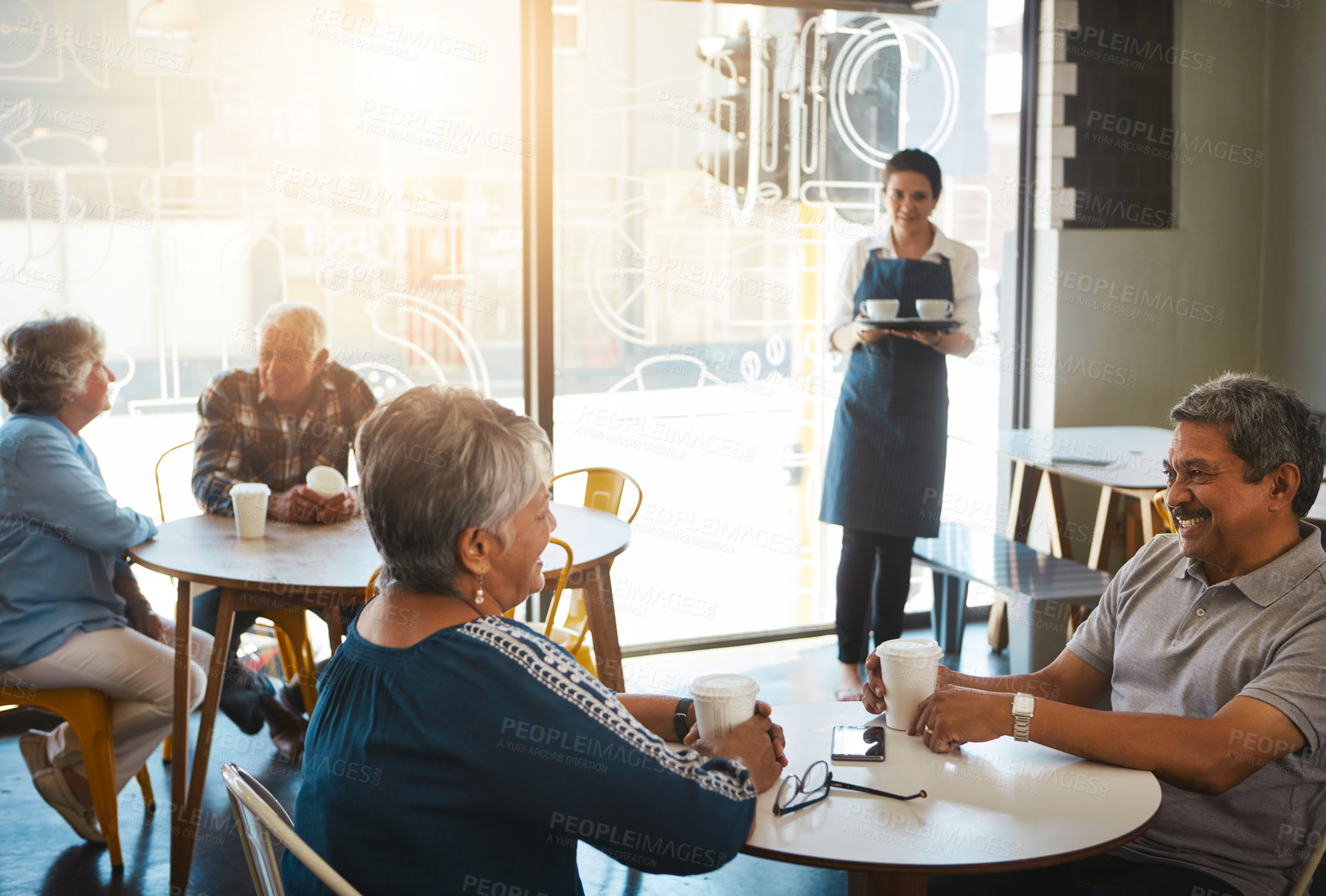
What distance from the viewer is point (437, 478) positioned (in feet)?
4.26

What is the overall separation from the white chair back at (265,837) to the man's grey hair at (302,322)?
6.94 ft

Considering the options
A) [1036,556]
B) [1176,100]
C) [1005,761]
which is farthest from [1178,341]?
[1005,761]

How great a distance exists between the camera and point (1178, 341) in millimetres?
4617

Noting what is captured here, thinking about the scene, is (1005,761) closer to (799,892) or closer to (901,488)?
(799,892)

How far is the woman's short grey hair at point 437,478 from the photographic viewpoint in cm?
130

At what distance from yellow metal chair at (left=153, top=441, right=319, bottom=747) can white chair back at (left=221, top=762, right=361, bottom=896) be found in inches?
77.1

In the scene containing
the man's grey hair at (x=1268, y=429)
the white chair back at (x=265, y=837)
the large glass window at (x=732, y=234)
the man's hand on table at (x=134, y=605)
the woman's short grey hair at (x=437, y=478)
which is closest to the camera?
the white chair back at (x=265, y=837)

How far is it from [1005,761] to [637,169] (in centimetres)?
289

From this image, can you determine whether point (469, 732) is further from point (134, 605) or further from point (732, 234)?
point (732, 234)
